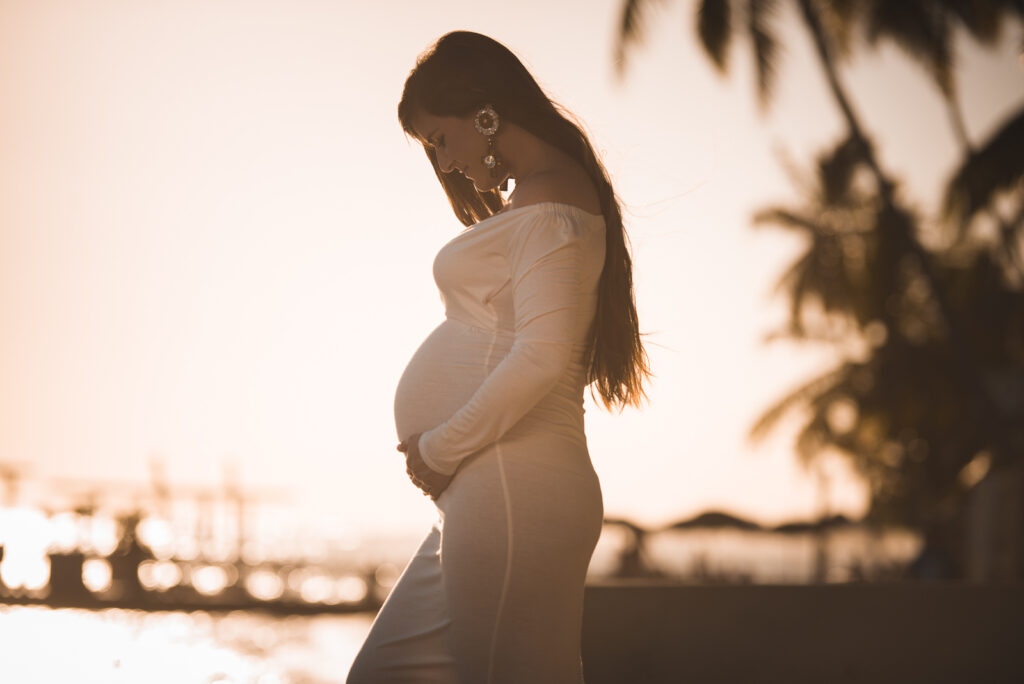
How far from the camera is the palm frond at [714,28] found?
675 inches

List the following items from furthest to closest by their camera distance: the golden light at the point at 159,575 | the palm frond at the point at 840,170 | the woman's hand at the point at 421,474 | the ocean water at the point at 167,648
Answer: the palm frond at the point at 840,170, the golden light at the point at 159,575, the ocean water at the point at 167,648, the woman's hand at the point at 421,474

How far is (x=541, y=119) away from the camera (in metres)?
2.10

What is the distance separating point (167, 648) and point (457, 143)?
9130 mm

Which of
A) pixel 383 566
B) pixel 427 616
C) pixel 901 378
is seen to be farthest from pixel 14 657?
pixel 901 378

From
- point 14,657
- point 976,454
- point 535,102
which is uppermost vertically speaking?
point 976,454

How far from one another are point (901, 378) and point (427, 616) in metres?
22.7

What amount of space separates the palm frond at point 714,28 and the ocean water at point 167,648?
33.3 ft

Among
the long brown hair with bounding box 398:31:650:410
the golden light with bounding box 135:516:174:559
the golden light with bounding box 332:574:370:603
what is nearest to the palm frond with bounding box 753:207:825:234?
the golden light with bounding box 332:574:370:603

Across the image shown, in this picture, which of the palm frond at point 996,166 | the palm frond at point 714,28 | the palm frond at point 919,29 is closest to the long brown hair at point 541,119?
the palm frond at point 996,166

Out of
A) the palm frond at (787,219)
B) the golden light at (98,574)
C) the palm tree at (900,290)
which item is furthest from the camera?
the palm frond at (787,219)

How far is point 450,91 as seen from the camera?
205 centimetres

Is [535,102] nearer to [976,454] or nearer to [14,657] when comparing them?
[14,657]

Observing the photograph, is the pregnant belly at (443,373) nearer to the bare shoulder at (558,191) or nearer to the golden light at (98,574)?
the bare shoulder at (558,191)

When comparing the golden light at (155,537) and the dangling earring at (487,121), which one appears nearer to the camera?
the dangling earring at (487,121)
